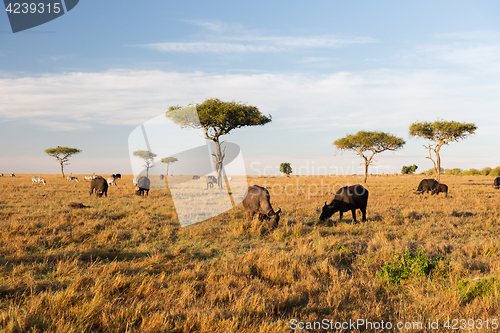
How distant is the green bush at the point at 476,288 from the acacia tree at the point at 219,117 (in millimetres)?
31509

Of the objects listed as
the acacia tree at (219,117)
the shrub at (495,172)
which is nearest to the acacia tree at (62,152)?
the acacia tree at (219,117)

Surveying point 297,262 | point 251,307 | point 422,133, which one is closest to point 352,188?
point 297,262

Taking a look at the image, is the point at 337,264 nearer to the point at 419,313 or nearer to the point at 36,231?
the point at 419,313

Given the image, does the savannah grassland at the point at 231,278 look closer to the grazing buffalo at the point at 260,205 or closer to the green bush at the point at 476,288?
the green bush at the point at 476,288

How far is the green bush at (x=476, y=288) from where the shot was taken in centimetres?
490

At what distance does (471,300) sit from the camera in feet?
16.0

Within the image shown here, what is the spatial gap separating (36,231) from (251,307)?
9161 mm

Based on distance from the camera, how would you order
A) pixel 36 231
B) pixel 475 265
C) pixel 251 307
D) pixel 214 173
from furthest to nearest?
1. pixel 214 173
2. pixel 36 231
3. pixel 475 265
4. pixel 251 307

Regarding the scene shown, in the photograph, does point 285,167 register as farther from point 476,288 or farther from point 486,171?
point 476,288

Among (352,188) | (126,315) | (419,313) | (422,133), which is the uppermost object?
(422,133)

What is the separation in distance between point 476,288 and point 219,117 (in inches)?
1265

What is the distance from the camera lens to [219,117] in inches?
1380

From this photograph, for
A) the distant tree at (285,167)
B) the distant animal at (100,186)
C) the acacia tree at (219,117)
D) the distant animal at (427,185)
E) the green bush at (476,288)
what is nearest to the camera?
the green bush at (476,288)

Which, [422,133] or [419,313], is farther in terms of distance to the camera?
[422,133]
